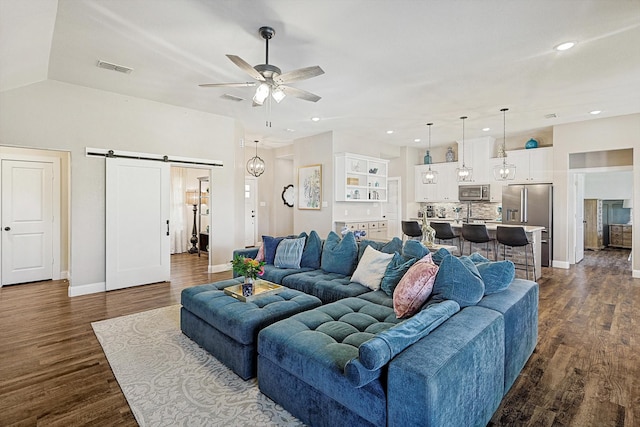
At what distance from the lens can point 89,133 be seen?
4559 millimetres

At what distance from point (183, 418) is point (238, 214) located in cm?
457

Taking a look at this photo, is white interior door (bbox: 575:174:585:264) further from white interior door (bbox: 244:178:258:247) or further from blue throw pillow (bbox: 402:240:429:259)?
white interior door (bbox: 244:178:258:247)

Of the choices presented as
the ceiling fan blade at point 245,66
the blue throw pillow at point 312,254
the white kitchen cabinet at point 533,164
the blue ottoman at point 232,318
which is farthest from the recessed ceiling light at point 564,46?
the white kitchen cabinet at point 533,164

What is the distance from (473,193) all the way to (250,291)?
691 cm

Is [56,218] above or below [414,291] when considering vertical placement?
above

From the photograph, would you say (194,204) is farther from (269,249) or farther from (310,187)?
(269,249)

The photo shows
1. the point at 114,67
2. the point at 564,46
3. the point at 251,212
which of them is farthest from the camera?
the point at 251,212

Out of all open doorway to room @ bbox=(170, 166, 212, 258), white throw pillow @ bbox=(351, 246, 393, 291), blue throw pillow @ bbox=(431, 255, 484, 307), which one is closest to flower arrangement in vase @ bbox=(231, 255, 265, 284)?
white throw pillow @ bbox=(351, 246, 393, 291)

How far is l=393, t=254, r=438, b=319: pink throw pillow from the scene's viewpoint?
7.50 ft

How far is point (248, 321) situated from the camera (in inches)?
93.2

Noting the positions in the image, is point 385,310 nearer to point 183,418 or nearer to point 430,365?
point 430,365

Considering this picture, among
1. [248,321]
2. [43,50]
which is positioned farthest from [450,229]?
[43,50]

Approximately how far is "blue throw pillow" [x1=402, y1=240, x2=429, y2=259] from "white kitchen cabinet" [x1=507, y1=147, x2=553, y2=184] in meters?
5.51

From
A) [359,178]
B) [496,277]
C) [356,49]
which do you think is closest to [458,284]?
[496,277]
